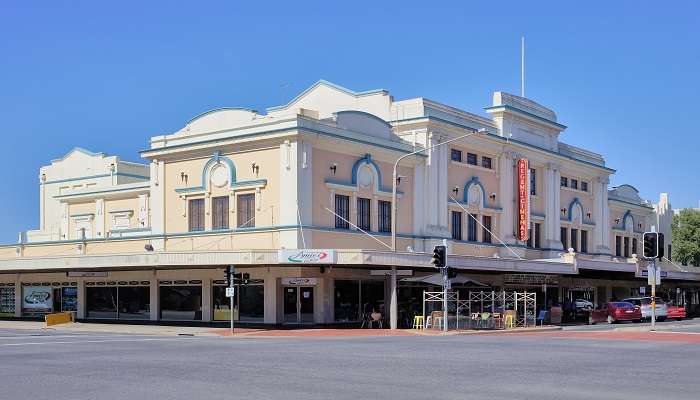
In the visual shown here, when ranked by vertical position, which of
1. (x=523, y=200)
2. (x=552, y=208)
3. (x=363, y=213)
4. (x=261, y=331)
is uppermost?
(x=523, y=200)

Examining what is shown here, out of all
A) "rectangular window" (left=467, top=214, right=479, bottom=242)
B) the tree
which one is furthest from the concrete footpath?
the tree

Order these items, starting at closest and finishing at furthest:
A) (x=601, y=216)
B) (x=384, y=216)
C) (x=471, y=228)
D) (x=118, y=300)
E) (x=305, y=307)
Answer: (x=305, y=307), (x=384, y=216), (x=118, y=300), (x=471, y=228), (x=601, y=216)

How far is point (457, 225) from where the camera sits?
176ft

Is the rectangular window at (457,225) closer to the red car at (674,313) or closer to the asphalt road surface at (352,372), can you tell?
the red car at (674,313)

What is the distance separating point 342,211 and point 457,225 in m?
10.1

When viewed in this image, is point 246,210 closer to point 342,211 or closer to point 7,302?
point 342,211

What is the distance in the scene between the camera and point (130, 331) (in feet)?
133

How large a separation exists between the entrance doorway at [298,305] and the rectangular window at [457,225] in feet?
41.3

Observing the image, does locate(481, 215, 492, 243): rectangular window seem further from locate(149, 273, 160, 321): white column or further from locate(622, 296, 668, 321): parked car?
locate(149, 273, 160, 321): white column

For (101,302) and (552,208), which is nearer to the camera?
(101,302)

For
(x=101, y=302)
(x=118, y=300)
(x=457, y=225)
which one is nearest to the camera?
(x=118, y=300)

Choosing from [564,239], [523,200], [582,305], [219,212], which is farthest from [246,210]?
[564,239]

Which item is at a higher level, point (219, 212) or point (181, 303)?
point (219, 212)

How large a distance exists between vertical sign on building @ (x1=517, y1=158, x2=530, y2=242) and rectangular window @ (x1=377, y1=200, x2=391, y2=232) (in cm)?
1237
